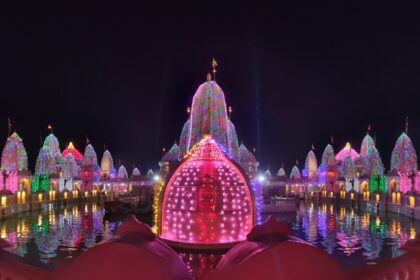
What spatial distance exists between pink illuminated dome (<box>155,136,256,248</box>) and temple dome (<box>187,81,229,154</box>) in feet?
27.1

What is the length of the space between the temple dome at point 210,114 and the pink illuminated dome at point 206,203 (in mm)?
8249

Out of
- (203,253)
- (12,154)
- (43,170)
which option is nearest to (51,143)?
(43,170)

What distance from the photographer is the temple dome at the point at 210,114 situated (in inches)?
962

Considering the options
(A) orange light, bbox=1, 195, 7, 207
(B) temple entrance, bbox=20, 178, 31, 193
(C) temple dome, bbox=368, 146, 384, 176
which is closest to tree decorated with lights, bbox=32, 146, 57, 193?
(B) temple entrance, bbox=20, 178, 31, 193

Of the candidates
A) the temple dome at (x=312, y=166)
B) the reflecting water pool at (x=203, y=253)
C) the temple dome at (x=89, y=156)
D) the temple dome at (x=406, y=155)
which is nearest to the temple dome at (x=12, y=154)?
the temple dome at (x=89, y=156)

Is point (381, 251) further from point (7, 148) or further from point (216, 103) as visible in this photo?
point (7, 148)

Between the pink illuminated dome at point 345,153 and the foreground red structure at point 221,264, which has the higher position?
the pink illuminated dome at point 345,153

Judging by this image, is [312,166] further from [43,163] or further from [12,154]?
[12,154]

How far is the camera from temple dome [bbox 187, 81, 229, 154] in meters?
24.4

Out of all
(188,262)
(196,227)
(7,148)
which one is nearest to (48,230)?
(196,227)

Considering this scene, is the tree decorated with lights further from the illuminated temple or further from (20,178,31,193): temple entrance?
the illuminated temple

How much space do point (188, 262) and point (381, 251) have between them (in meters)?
6.97

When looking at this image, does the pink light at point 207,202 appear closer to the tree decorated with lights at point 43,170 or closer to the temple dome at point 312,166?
the tree decorated with lights at point 43,170

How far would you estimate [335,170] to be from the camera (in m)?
68.5
